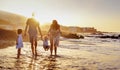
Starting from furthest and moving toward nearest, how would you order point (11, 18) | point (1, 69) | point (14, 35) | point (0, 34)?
point (11, 18), point (14, 35), point (0, 34), point (1, 69)

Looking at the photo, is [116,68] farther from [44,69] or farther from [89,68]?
[44,69]

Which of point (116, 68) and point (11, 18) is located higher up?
point (11, 18)

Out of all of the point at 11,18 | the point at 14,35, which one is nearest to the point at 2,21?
the point at 11,18

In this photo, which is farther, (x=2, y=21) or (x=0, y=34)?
(x=2, y=21)

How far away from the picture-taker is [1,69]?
45.2 feet

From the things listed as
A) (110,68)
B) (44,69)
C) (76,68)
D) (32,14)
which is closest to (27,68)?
(44,69)

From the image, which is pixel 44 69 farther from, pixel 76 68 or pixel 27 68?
pixel 76 68

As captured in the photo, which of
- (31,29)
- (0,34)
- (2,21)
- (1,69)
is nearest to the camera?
(1,69)

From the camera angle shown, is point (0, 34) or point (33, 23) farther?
point (0, 34)

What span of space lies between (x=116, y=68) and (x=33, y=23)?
6012 millimetres

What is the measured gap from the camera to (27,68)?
14359mm

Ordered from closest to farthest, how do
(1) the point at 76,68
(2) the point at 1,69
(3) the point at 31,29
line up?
(2) the point at 1,69 → (1) the point at 76,68 → (3) the point at 31,29

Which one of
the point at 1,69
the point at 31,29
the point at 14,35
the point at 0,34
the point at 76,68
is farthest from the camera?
the point at 14,35

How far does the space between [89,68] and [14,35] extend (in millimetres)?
28700
